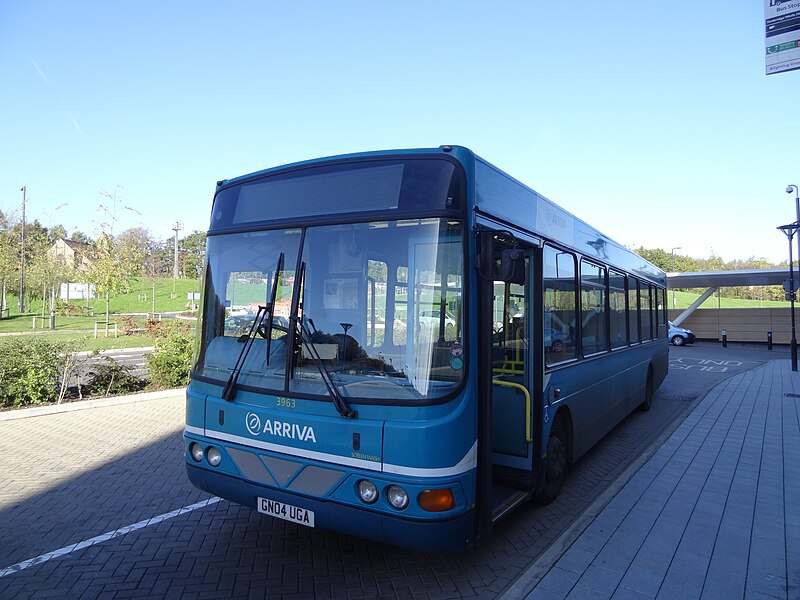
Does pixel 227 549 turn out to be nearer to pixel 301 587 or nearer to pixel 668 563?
pixel 301 587

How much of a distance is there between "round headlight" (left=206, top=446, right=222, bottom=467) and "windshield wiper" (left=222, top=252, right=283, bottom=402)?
455mm

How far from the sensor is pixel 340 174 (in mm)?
4148

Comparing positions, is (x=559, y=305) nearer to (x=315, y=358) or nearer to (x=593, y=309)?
(x=593, y=309)

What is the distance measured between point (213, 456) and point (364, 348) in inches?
63.2

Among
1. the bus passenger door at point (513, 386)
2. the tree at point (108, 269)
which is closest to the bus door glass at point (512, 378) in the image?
the bus passenger door at point (513, 386)

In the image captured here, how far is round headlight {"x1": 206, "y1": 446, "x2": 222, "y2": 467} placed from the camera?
170 inches

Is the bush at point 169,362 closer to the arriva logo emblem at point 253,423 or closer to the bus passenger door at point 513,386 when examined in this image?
the arriva logo emblem at point 253,423

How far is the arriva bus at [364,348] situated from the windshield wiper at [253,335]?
0.01 m

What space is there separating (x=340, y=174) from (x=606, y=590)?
138 inches

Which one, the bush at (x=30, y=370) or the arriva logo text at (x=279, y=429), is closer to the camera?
the arriva logo text at (x=279, y=429)

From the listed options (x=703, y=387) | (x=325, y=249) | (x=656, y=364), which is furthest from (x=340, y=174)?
(x=703, y=387)

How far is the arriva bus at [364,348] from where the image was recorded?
3580 millimetres

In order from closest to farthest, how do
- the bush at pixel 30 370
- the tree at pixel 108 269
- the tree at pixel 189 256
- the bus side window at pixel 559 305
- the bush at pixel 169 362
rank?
the bus side window at pixel 559 305
the bush at pixel 30 370
the bush at pixel 169 362
the tree at pixel 108 269
the tree at pixel 189 256

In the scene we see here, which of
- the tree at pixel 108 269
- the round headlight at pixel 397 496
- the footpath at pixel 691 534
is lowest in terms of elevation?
the footpath at pixel 691 534
